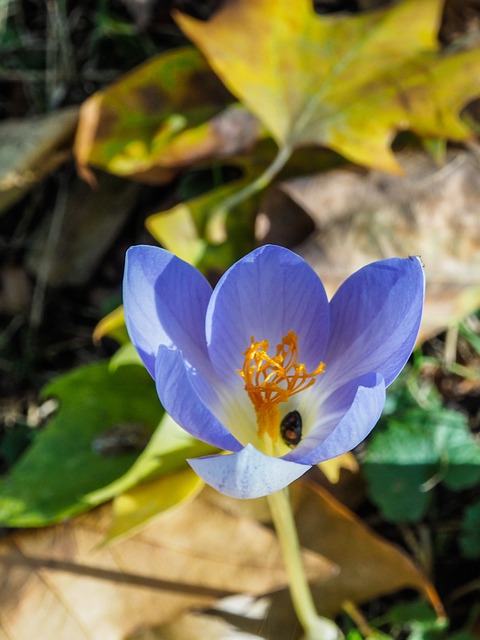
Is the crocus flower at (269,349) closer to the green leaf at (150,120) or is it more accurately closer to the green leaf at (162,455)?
the green leaf at (162,455)

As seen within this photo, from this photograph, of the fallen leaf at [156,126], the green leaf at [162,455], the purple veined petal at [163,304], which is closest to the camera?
the purple veined petal at [163,304]

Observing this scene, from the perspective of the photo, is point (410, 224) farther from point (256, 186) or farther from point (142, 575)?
point (142, 575)

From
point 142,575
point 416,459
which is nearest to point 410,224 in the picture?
point 416,459

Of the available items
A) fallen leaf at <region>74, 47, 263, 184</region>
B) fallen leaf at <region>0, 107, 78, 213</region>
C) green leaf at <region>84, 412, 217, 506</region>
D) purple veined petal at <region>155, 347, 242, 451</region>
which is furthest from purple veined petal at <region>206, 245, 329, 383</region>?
fallen leaf at <region>0, 107, 78, 213</region>

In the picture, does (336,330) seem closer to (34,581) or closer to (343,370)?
(343,370)

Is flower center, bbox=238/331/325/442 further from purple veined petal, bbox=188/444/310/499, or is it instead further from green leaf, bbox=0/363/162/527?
green leaf, bbox=0/363/162/527


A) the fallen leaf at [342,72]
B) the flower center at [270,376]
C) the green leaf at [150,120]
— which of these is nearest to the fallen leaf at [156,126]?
the green leaf at [150,120]

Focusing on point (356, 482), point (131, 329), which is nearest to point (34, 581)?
point (356, 482)
